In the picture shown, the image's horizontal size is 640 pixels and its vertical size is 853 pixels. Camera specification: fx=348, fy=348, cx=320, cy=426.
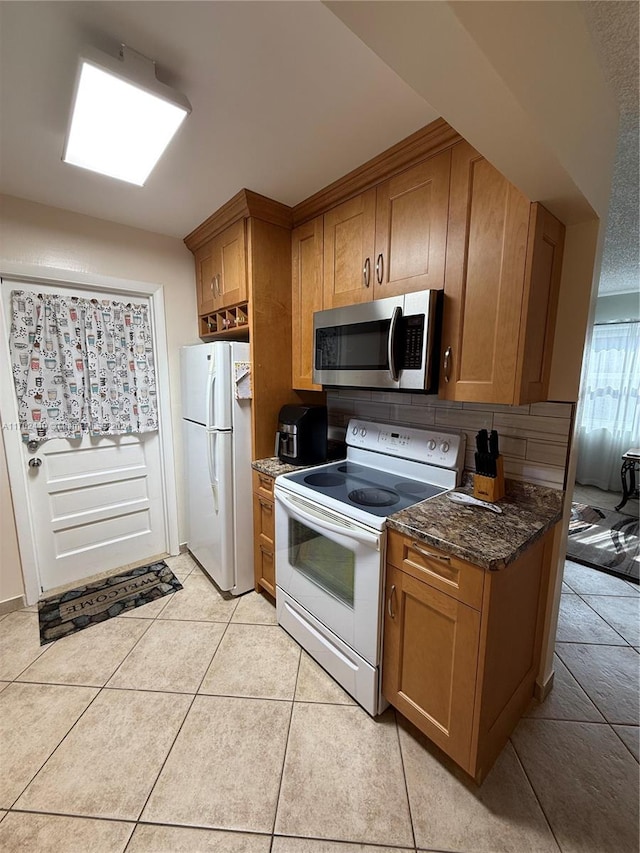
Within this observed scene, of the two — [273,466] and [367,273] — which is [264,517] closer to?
[273,466]

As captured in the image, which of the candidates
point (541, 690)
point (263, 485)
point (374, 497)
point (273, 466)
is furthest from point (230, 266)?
point (541, 690)

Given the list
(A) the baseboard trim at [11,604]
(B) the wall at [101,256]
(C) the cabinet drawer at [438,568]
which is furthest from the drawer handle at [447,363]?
(A) the baseboard trim at [11,604]

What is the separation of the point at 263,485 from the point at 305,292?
3.94ft

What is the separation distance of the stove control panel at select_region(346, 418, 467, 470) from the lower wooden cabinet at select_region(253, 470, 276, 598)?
0.60 meters

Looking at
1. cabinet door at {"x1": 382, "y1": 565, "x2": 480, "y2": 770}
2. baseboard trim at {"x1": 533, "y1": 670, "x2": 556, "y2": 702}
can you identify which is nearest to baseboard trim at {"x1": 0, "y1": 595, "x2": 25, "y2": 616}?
cabinet door at {"x1": 382, "y1": 565, "x2": 480, "y2": 770}

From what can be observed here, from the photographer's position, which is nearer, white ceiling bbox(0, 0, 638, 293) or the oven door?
white ceiling bbox(0, 0, 638, 293)

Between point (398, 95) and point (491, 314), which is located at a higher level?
point (398, 95)

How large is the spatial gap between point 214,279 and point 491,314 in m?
1.87

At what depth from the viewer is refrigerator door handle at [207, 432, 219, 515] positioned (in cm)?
217

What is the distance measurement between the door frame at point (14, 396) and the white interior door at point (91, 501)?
0.13ft

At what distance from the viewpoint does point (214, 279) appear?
242 centimetres

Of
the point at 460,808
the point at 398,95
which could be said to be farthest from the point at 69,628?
the point at 398,95

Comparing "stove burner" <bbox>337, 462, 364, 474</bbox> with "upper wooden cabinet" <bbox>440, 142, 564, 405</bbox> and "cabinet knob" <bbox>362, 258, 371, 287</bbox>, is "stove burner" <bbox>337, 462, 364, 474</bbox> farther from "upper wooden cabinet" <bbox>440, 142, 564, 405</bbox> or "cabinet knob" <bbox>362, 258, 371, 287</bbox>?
"cabinet knob" <bbox>362, 258, 371, 287</bbox>

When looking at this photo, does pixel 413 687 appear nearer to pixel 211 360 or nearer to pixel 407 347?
pixel 407 347
